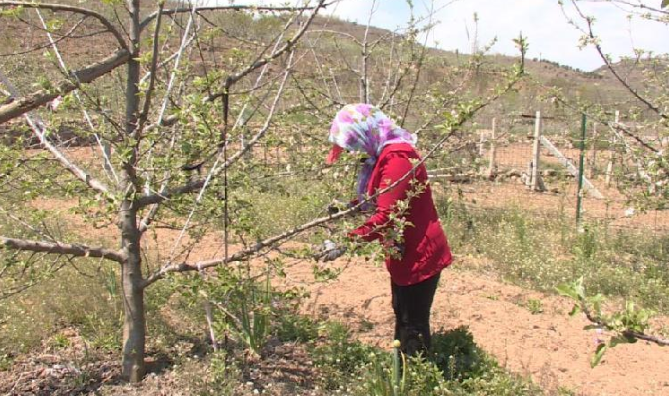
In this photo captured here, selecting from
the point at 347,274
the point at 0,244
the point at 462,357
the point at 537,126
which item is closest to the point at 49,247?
the point at 0,244

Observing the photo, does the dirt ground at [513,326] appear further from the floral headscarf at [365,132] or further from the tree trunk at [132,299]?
the tree trunk at [132,299]

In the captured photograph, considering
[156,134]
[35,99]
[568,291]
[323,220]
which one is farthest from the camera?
[323,220]

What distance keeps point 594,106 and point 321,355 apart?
4183 mm

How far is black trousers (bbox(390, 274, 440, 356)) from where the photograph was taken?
9.83 ft

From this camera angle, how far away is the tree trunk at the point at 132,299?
9.41 ft

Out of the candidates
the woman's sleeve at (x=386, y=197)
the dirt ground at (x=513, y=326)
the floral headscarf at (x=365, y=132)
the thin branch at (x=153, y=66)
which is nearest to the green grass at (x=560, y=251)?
the dirt ground at (x=513, y=326)

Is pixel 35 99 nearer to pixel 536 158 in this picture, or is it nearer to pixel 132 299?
pixel 132 299

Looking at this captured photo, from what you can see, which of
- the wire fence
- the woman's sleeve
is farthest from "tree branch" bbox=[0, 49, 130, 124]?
the wire fence

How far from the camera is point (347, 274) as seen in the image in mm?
4871

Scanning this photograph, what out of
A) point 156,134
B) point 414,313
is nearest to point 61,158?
point 156,134

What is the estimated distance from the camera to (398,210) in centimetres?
266

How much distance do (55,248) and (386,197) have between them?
1583 mm

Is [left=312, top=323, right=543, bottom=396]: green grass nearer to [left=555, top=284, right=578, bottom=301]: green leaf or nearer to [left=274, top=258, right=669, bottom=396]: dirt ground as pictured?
[left=274, top=258, right=669, bottom=396]: dirt ground

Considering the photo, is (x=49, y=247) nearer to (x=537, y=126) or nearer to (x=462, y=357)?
(x=462, y=357)
